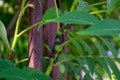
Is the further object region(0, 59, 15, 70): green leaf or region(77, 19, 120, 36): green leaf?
region(0, 59, 15, 70): green leaf

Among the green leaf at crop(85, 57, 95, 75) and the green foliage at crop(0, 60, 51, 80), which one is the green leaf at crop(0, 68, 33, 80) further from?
the green leaf at crop(85, 57, 95, 75)

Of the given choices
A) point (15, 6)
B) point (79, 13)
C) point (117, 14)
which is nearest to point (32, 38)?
point (79, 13)

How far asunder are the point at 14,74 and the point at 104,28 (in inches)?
5.4

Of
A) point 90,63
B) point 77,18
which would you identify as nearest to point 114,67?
point 90,63

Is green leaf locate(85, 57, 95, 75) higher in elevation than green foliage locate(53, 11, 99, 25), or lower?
lower

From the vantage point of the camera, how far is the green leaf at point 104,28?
1.11 feet

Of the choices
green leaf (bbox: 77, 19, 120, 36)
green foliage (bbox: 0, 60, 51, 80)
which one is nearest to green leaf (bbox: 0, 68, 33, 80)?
green foliage (bbox: 0, 60, 51, 80)

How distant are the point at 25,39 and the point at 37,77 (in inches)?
23.6

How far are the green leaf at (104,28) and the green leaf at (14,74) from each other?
0.11 meters

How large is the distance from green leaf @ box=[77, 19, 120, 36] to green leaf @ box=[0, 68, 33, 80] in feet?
0.36

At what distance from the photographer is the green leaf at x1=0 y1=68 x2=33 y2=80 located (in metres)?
0.42

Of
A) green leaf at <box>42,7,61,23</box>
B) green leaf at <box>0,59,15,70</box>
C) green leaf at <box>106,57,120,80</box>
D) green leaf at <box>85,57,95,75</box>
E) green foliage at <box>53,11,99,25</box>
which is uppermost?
green foliage at <box>53,11,99,25</box>

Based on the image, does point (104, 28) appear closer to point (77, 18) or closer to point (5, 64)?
point (77, 18)

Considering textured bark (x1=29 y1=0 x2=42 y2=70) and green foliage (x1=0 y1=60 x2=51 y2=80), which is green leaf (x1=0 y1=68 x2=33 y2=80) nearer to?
green foliage (x1=0 y1=60 x2=51 y2=80)
